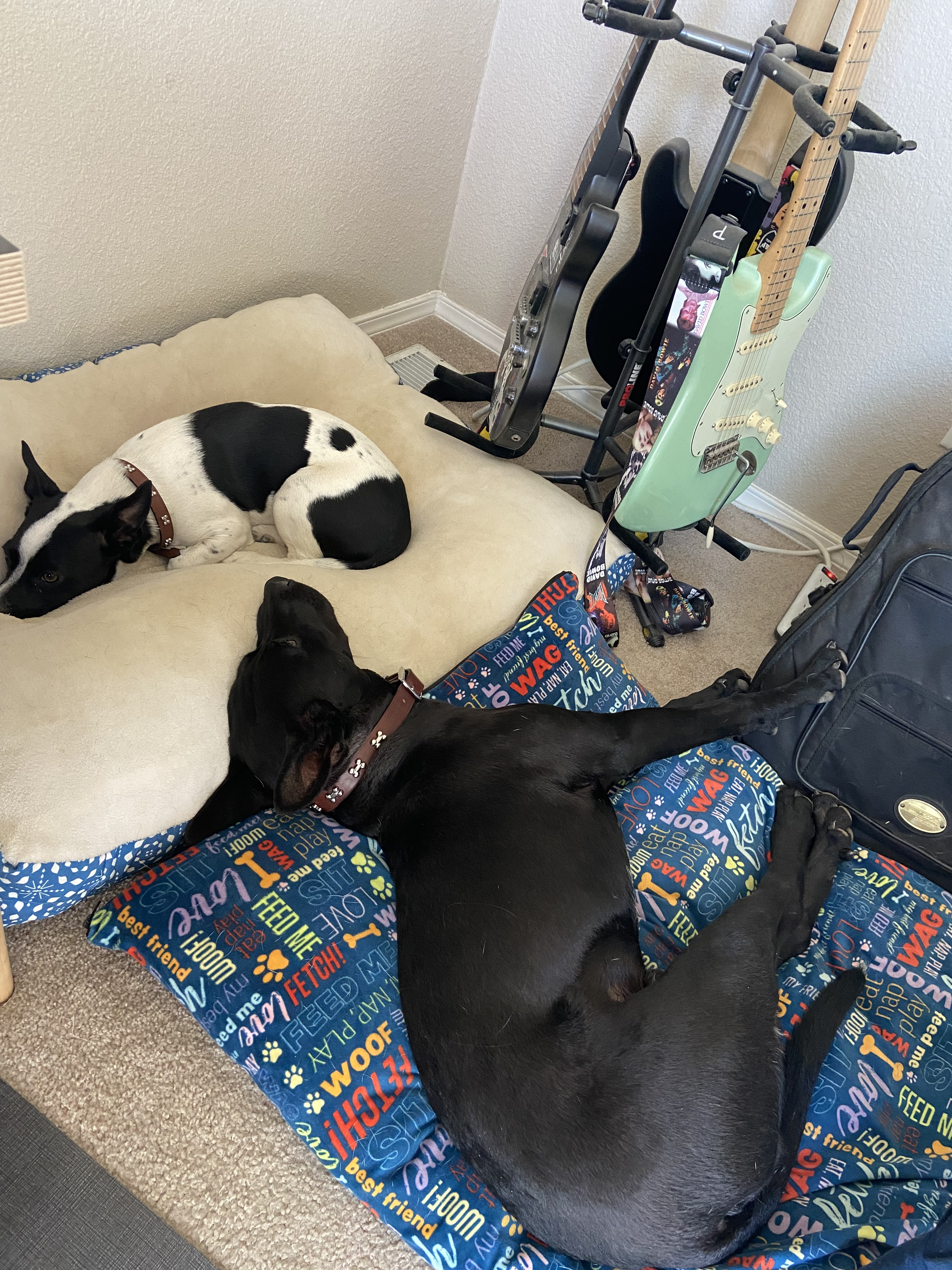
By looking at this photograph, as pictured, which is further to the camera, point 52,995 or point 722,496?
point 722,496

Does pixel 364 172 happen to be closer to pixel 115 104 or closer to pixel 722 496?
pixel 115 104

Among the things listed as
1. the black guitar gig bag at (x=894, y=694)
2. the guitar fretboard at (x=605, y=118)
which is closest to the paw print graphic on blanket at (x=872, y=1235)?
the black guitar gig bag at (x=894, y=694)

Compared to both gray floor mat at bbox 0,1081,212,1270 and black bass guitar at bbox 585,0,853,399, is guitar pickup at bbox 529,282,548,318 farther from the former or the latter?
gray floor mat at bbox 0,1081,212,1270

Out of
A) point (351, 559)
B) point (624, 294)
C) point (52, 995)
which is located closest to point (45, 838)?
point (52, 995)

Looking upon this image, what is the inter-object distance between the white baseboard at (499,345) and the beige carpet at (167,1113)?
5.90ft

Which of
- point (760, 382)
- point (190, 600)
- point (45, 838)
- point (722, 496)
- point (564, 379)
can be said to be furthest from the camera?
point (564, 379)

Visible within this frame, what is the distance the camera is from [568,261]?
5.47ft

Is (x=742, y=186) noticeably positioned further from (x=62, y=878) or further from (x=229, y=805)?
(x=62, y=878)

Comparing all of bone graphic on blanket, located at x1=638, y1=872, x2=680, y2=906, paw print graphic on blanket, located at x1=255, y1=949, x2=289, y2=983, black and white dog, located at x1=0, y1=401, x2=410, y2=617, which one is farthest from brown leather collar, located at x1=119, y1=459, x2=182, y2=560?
bone graphic on blanket, located at x1=638, y1=872, x2=680, y2=906

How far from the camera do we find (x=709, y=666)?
6.70 ft

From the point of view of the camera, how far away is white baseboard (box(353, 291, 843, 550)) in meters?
2.40

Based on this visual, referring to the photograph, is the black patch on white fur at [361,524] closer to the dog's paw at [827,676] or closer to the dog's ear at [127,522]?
the dog's ear at [127,522]

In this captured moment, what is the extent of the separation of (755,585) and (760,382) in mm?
643

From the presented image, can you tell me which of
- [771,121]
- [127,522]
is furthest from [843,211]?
[127,522]
